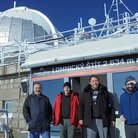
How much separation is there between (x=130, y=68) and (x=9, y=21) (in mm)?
16555

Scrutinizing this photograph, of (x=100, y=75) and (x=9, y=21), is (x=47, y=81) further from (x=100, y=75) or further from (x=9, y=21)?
(x=9, y=21)

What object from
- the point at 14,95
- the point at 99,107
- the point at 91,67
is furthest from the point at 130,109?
the point at 14,95

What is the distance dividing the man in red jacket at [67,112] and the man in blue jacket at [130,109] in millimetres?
1081

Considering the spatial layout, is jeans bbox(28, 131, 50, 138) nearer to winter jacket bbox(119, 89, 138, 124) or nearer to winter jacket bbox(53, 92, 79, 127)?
winter jacket bbox(53, 92, 79, 127)

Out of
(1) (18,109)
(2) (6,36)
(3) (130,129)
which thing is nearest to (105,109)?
(3) (130,129)

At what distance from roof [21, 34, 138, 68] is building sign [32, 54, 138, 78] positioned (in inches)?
5.4

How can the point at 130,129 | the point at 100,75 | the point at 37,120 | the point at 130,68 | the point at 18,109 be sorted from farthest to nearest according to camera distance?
the point at 18,109, the point at 100,75, the point at 130,68, the point at 37,120, the point at 130,129

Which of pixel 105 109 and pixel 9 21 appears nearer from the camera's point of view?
pixel 105 109

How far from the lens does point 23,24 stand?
2208cm

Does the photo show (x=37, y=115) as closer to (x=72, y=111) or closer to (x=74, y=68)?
(x=72, y=111)

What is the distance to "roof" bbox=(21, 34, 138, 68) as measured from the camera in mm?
7096

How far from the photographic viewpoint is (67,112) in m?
6.47

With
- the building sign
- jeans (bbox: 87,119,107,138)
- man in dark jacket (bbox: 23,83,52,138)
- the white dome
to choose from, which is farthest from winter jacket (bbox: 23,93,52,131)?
the white dome

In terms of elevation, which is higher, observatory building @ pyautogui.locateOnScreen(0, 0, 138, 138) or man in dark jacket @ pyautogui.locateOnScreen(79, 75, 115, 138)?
observatory building @ pyautogui.locateOnScreen(0, 0, 138, 138)
